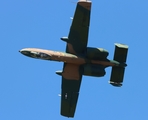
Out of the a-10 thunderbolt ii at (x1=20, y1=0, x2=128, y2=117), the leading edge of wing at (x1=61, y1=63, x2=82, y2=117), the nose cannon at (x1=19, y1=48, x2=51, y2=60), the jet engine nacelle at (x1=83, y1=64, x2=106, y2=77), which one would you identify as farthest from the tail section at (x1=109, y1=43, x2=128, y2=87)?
the nose cannon at (x1=19, y1=48, x2=51, y2=60)

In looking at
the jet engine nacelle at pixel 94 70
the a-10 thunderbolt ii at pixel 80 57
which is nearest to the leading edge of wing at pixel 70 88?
the a-10 thunderbolt ii at pixel 80 57

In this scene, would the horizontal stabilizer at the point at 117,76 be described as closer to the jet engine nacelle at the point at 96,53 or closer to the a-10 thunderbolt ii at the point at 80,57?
the a-10 thunderbolt ii at the point at 80,57

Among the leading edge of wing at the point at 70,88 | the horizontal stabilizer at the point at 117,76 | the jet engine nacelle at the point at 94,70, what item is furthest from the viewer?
the horizontal stabilizer at the point at 117,76

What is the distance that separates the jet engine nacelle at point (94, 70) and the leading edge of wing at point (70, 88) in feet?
2.99

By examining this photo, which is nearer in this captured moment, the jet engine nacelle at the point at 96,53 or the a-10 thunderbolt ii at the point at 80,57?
the a-10 thunderbolt ii at the point at 80,57

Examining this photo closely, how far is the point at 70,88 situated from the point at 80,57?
13.1ft

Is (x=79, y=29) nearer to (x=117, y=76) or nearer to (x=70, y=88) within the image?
(x=117, y=76)

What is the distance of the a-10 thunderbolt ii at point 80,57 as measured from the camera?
42.3m

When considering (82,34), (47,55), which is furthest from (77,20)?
(47,55)

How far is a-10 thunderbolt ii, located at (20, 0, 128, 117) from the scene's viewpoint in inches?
1667

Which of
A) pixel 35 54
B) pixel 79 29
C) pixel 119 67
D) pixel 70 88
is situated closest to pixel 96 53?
pixel 79 29

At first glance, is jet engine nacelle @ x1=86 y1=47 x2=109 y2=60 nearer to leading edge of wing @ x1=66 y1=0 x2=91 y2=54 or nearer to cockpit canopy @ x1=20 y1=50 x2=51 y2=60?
leading edge of wing @ x1=66 y1=0 x2=91 y2=54

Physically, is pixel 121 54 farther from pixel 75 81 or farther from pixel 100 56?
pixel 75 81

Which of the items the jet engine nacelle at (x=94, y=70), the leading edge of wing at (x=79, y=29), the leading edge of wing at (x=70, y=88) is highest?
the leading edge of wing at (x=79, y=29)
